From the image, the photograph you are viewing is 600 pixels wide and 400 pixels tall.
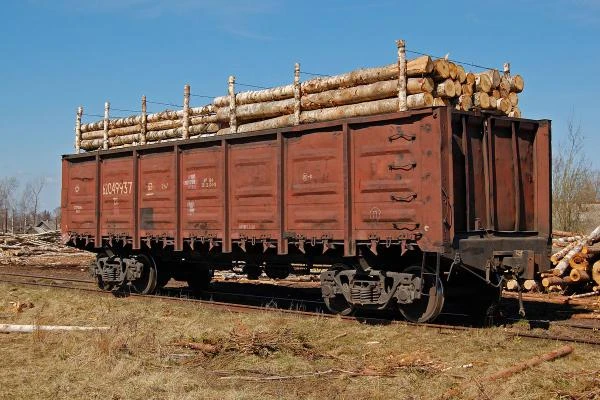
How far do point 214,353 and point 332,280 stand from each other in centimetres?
319

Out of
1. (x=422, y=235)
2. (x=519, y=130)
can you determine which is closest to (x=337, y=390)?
(x=422, y=235)

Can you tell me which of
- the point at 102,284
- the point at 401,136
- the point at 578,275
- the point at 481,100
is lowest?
the point at 102,284

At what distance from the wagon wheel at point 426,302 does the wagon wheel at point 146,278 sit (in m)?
6.56

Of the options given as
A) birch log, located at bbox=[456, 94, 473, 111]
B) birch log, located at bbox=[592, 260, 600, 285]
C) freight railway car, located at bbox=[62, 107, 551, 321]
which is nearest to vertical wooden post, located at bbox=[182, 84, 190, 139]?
freight railway car, located at bbox=[62, 107, 551, 321]

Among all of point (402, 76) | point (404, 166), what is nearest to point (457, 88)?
point (402, 76)

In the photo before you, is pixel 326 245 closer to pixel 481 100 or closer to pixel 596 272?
pixel 481 100

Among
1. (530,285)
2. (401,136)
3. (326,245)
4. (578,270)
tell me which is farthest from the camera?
(530,285)

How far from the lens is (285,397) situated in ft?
21.9

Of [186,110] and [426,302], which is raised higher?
[186,110]

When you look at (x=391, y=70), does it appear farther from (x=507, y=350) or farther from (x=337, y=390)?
(x=337, y=390)

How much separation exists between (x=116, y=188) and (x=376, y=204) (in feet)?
23.1

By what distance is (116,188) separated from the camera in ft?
49.6

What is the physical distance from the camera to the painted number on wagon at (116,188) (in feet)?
48.5

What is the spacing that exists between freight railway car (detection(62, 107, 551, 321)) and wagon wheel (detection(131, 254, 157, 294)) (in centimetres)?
144
